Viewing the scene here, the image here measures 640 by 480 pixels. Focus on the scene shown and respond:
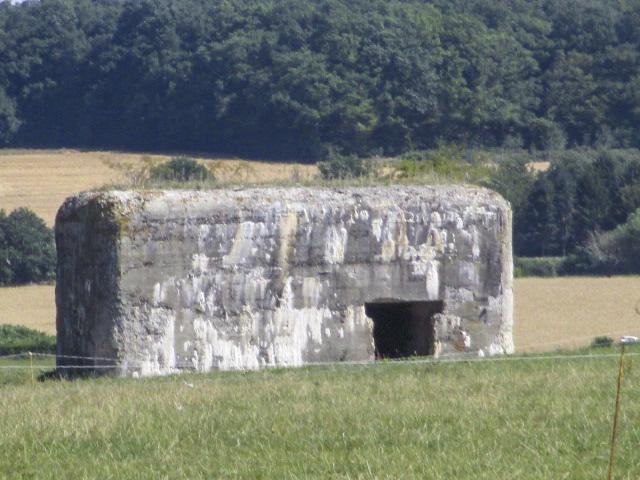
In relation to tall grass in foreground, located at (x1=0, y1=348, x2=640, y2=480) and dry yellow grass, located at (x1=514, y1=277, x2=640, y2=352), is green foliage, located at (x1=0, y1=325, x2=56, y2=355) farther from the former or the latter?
tall grass in foreground, located at (x1=0, y1=348, x2=640, y2=480)

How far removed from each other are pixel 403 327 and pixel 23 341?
11884mm

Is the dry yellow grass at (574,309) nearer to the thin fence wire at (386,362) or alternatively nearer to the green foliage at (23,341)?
the thin fence wire at (386,362)

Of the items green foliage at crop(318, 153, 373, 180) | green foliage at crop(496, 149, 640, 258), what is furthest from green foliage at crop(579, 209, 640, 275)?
green foliage at crop(318, 153, 373, 180)

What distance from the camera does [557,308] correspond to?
1291 inches

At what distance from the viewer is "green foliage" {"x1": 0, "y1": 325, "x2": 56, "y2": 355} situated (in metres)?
23.8

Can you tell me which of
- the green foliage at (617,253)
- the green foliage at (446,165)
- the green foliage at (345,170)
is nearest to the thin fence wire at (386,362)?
the green foliage at (345,170)

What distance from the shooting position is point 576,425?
27.4 feet

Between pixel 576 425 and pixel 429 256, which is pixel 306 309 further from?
pixel 576 425

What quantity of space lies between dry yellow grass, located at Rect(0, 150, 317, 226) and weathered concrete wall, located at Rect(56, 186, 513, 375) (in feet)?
93.7

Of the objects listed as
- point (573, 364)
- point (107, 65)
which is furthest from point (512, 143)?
point (573, 364)

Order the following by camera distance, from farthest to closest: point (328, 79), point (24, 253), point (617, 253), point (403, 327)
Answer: point (328, 79) → point (617, 253) → point (24, 253) → point (403, 327)

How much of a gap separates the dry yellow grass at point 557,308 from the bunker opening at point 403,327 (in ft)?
24.8

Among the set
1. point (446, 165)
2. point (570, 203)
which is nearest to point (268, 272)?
point (446, 165)

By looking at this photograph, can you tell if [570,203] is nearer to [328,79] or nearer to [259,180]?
[328,79]
